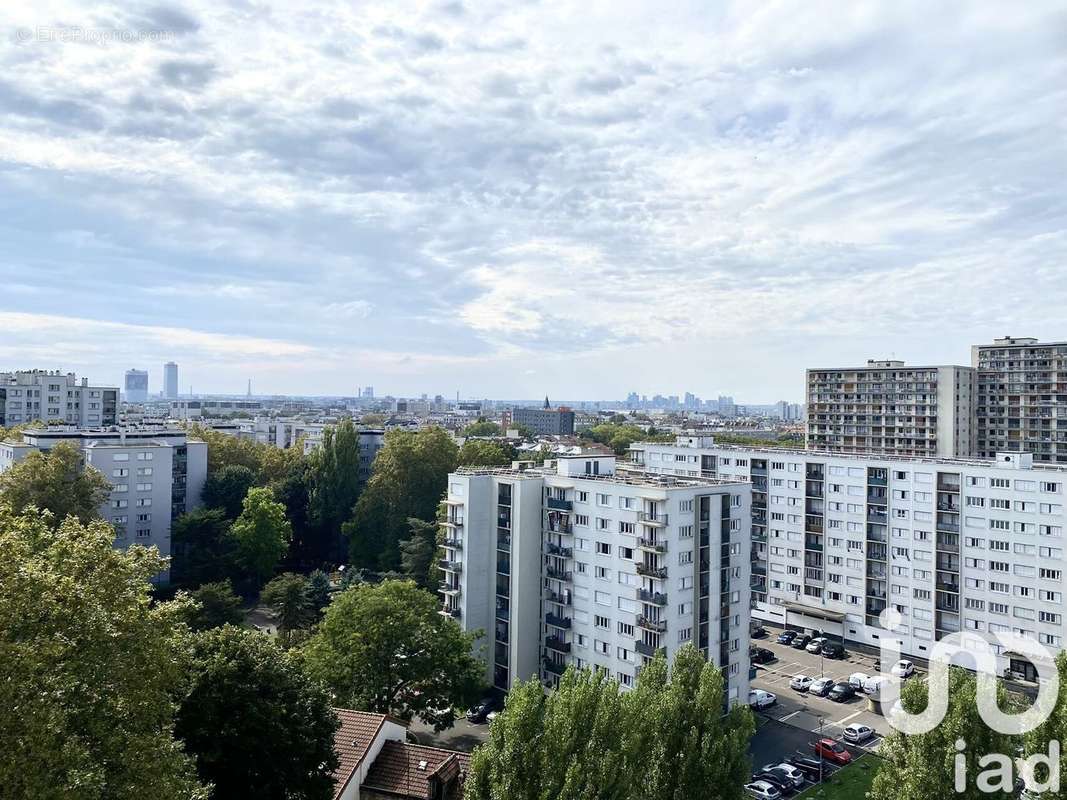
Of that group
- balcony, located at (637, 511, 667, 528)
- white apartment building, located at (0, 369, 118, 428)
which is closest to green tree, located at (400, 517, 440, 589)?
balcony, located at (637, 511, 667, 528)

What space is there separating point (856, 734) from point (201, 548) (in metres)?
47.9

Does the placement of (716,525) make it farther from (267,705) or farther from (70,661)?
(70,661)

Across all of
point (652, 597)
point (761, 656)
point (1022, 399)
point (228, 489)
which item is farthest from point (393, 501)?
point (1022, 399)

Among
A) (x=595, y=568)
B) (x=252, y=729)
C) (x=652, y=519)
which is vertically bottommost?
(x=252, y=729)

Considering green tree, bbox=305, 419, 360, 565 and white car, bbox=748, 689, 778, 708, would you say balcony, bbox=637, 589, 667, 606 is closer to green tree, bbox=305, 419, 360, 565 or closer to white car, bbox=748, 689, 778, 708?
white car, bbox=748, 689, 778, 708

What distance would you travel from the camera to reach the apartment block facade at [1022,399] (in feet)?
265

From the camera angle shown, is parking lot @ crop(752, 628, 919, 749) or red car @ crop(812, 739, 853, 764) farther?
parking lot @ crop(752, 628, 919, 749)

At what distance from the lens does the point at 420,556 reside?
5572cm

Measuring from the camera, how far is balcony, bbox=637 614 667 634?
3606 cm

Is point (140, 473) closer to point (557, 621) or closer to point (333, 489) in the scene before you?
point (333, 489)

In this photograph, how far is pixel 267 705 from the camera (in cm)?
2280

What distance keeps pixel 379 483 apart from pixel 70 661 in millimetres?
49290

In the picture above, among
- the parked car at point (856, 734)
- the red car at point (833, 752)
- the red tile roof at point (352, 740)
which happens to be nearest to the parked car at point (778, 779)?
the red car at point (833, 752)

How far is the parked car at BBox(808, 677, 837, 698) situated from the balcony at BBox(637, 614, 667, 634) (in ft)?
46.4
